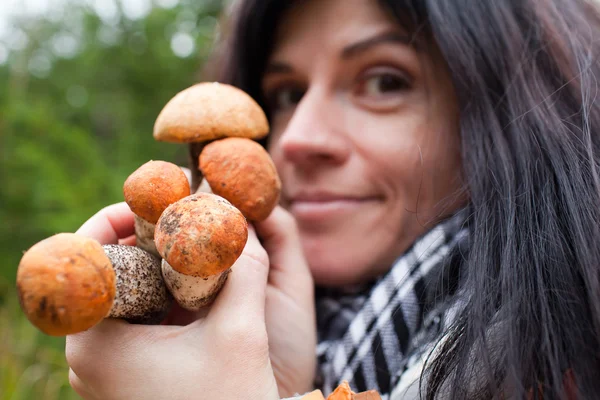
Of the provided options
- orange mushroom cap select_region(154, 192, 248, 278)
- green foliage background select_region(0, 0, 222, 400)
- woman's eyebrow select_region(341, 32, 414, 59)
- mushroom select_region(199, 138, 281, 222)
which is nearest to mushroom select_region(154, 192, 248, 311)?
orange mushroom cap select_region(154, 192, 248, 278)

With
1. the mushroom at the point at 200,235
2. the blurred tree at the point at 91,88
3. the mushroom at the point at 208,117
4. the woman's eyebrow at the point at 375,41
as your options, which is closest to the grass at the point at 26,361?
the blurred tree at the point at 91,88

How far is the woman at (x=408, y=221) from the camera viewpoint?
0.63 m

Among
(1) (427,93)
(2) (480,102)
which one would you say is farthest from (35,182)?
(2) (480,102)

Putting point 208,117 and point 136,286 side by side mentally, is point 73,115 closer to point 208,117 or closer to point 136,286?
point 208,117

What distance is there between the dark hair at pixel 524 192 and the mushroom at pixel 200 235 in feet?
1.16

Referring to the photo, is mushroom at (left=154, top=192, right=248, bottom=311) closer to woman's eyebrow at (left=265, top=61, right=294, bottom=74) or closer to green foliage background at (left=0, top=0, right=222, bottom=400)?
woman's eyebrow at (left=265, top=61, right=294, bottom=74)

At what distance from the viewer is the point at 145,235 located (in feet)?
2.25

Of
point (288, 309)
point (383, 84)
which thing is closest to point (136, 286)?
point (288, 309)

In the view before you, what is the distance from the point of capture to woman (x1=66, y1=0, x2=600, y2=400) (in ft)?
2.06

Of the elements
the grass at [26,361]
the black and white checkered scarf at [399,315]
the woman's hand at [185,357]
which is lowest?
the grass at [26,361]

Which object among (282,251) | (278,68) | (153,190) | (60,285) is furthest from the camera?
(278,68)

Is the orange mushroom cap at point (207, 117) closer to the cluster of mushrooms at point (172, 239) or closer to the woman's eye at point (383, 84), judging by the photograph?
the cluster of mushrooms at point (172, 239)

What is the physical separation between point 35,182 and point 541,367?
2.16 m

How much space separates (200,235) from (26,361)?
1.75 meters
